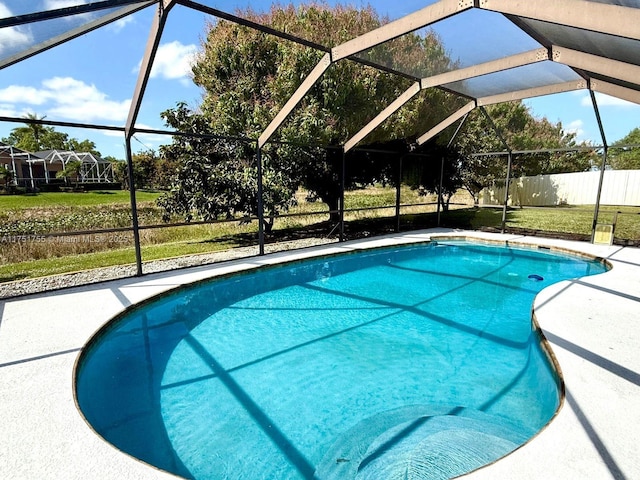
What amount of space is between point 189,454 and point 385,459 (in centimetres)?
130

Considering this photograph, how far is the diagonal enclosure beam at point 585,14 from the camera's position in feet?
8.07

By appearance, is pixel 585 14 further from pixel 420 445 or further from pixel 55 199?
pixel 55 199

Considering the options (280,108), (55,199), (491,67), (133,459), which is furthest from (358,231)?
(133,459)

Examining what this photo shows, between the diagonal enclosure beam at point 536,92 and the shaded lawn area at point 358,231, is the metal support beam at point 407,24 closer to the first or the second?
the diagonal enclosure beam at point 536,92

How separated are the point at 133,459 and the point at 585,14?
426cm

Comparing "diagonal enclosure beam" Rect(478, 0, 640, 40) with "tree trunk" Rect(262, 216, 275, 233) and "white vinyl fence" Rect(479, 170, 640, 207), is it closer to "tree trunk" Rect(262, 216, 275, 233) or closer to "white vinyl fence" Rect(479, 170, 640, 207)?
"tree trunk" Rect(262, 216, 275, 233)

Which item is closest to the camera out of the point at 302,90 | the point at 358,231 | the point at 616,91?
the point at 616,91

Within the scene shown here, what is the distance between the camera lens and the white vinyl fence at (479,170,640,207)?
12.7 metres

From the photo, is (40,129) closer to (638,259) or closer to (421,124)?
(421,124)

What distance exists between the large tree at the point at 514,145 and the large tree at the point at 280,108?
11.1 ft

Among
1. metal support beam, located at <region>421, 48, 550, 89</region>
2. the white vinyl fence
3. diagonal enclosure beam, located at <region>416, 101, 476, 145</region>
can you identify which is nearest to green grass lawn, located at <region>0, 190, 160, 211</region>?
metal support beam, located at <region>421, 48, 550, 89</region>

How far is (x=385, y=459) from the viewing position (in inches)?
92.8

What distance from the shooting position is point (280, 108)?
9.13 m

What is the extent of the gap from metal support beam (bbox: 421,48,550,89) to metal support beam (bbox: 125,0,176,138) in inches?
185
